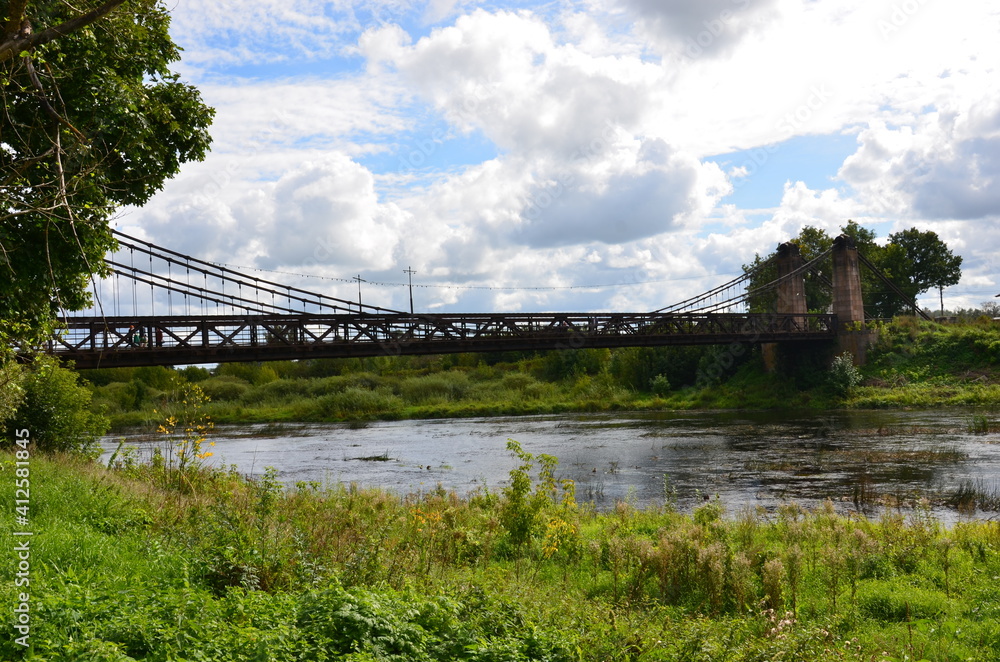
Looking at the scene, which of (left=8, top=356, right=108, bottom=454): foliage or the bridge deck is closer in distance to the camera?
(left=8, top=356, right=108, bottom=454): foliage

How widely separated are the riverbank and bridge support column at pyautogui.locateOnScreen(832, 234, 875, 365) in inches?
47.8

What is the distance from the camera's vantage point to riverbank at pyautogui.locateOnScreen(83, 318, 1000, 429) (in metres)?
41.5

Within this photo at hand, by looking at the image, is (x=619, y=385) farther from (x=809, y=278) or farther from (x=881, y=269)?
(x=881, y=269)

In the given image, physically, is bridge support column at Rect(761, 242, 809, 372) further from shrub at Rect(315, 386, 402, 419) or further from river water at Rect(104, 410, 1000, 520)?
shrub at Rect(315, 386, 402, 419)

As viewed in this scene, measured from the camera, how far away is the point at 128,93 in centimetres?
967

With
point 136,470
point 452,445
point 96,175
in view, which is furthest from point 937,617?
point 452,445

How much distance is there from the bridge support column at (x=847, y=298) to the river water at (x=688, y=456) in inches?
408

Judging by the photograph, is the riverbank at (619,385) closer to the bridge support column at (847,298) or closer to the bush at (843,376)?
the bush at (843,376)

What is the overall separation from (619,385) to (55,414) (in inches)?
1666

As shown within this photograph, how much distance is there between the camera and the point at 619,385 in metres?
54.5

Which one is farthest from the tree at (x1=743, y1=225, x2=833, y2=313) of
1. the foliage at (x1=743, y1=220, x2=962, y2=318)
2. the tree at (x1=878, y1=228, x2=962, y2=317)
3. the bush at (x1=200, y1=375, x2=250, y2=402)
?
the bush at (x1=200, y1=375, x2=250, y2=402)

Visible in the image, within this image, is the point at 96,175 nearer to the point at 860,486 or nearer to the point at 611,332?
the point at 860,486

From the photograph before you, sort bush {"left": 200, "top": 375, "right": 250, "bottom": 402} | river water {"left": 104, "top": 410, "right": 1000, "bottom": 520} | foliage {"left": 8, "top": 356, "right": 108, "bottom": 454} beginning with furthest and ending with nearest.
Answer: bush {"left": 200, "top": 375, "right": 250, "bottom": 402}, river water {"left": 104, "top": 410, "right": 1000, "bottom": 520}, foliage {"left": 8, "top": 356, "right": 108, "bottom": 454}

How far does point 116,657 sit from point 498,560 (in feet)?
22.6
